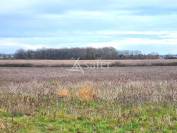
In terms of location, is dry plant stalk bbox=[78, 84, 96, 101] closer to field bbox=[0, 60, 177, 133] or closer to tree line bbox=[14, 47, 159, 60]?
field bbox=[0, 60, 177, 133]

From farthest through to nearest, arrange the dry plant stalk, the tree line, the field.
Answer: the tree line → the dry plant stalk → the field

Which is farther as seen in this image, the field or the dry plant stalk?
the dry plant stalk

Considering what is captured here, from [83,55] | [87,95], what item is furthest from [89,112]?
[83,55]

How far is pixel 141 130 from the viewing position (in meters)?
13.5

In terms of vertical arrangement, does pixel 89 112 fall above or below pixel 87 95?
below

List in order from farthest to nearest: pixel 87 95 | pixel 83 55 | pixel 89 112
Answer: pixel 83 55
pixel 87 95
pixel 89 112

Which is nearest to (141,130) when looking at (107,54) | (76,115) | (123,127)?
(123,127)

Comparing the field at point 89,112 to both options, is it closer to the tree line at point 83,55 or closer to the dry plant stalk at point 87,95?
the dry plant stalk at point 87,95

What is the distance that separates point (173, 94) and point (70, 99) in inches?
164

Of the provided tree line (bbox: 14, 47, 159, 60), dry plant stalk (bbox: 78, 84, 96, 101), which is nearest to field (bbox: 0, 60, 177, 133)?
dry plant stalk (bbox: 78, 84, 96, 101)

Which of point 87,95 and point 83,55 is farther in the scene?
point 83,55

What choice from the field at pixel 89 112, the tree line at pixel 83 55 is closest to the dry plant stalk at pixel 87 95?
the field at pixel 89 112

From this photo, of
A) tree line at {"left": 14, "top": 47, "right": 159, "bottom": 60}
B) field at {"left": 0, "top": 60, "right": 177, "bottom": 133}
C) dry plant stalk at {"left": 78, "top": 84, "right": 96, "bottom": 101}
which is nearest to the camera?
field at {"left": 0, "top": 60, "right": 177, "bottom": 133}

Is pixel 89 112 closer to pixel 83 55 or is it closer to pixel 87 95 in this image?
pixel 87 95
